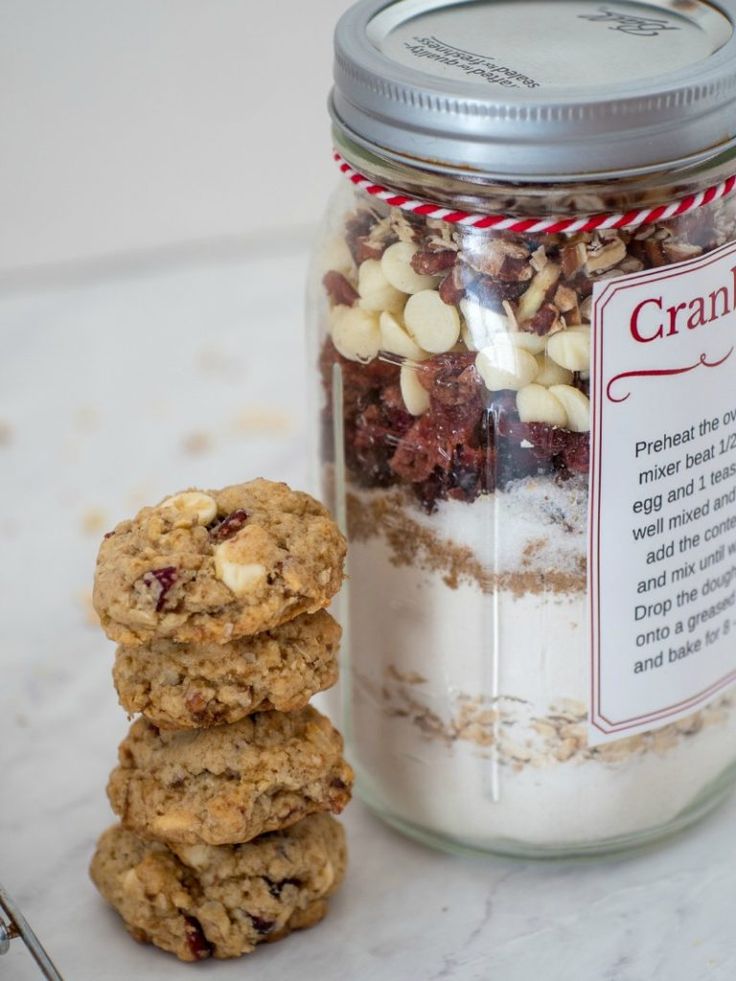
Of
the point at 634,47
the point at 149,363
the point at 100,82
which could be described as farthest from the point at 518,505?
the point at 100,82

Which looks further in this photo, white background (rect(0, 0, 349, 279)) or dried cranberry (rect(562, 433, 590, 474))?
white background (rect(0, 0, 349, 279))

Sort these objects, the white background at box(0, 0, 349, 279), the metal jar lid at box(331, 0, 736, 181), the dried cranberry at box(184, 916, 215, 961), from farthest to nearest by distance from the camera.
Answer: the white background at box(0, 0, 349, 279), the dried cranberry at box(184, 916, 215, 961), the metal jar lid at box(331, 0, 736, 181)

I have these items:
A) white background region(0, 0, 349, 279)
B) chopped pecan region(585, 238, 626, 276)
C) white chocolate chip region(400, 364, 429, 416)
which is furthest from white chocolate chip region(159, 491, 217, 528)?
white background region(0, 0, 349, 279)

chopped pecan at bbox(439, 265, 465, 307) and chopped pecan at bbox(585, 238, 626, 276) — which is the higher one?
chopped pecan at bbox(585, 238, 626, 276)

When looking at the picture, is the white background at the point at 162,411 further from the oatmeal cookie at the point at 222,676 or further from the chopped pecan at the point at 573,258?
the chopped pecan at the point at 573,258

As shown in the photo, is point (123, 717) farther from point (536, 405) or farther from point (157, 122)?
point (157, 122)

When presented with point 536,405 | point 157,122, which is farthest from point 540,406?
point 157,122

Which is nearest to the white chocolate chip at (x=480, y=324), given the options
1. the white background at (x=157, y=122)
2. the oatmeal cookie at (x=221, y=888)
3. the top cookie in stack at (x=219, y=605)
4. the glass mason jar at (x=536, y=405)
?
the glass mason jar at (x=536, y=405)

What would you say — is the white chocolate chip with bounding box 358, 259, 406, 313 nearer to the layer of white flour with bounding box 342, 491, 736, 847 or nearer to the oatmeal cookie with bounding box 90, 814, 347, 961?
the layer of white flour with bounding box 342, 491, 736, 847

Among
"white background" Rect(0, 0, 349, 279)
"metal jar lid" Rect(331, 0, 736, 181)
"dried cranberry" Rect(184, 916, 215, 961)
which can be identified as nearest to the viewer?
"metal jar lid" Rect(331, 0, 736, 181)
